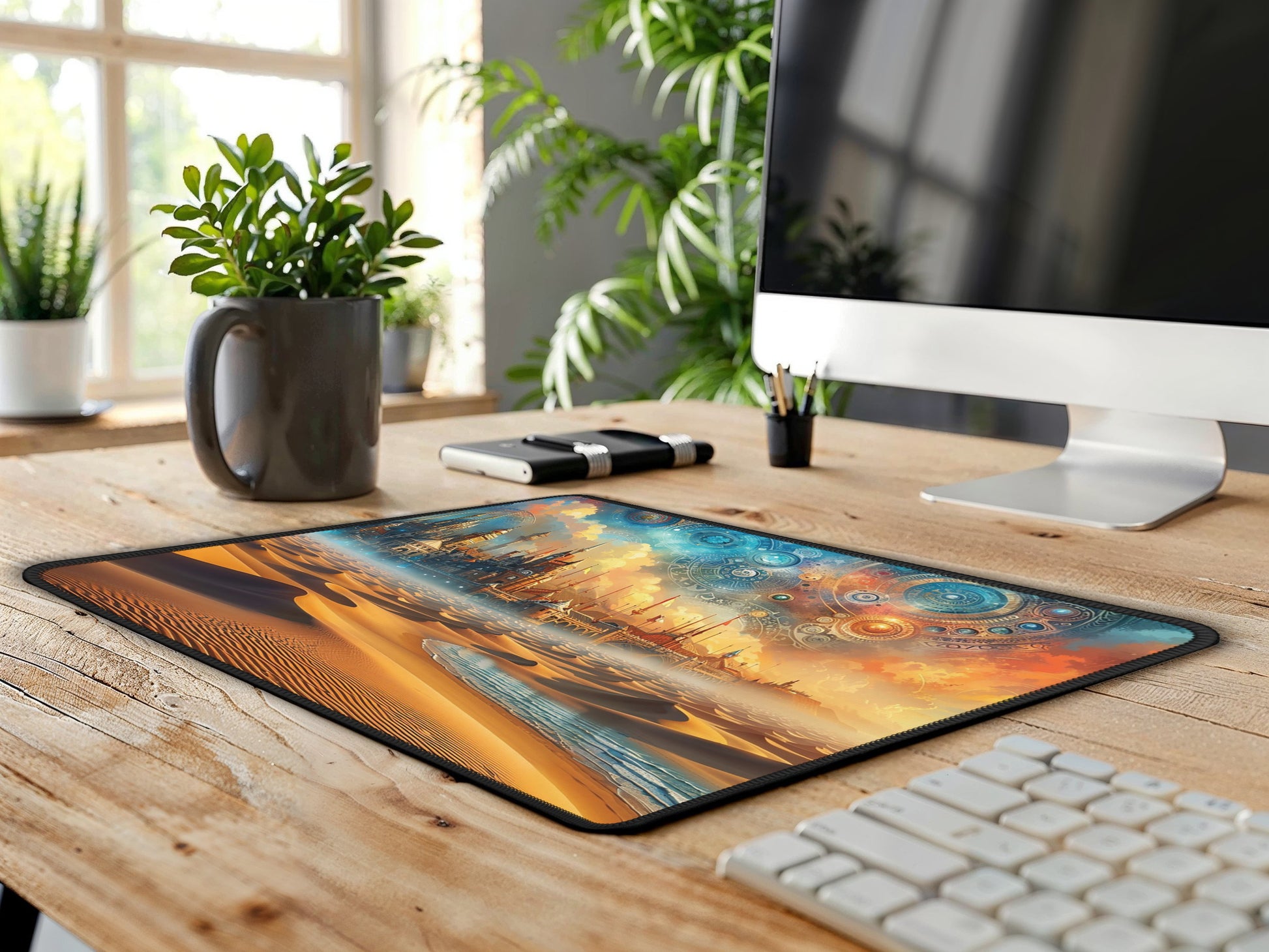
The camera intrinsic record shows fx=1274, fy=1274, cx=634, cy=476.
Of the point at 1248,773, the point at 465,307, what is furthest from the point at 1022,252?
the point at 465,307

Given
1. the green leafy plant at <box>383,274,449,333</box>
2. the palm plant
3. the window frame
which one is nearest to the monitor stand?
the palm plant

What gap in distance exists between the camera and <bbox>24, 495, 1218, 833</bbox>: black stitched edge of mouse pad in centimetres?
46

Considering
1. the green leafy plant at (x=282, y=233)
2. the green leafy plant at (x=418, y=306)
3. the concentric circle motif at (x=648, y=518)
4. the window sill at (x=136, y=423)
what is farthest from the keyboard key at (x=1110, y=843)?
the green leafy plant at (x=418, y=306)

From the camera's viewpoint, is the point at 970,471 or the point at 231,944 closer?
the point at 231,944

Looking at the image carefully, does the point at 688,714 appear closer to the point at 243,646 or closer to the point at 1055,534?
the point at 243,646

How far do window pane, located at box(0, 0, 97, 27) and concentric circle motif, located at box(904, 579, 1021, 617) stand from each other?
239 cm

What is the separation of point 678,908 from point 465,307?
8.75ft

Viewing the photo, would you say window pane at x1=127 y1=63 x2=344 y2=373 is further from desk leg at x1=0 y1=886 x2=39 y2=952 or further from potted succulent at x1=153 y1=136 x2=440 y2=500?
desk leg at x1=0 y1=886 x2=39 y2=952

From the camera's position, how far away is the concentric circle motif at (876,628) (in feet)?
1.98

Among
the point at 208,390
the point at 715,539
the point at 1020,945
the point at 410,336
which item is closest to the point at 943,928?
the point at 1020,945

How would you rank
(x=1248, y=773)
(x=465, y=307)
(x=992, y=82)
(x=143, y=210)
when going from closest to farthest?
(x=1248, y=773)
(x=992, y=82)
(x=143, y=210)
(x=465, y=307)

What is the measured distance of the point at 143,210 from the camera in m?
2.71

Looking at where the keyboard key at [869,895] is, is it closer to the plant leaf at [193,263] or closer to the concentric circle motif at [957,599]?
the concentric circle motif at [957,599]

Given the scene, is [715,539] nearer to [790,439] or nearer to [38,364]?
[790,439]
